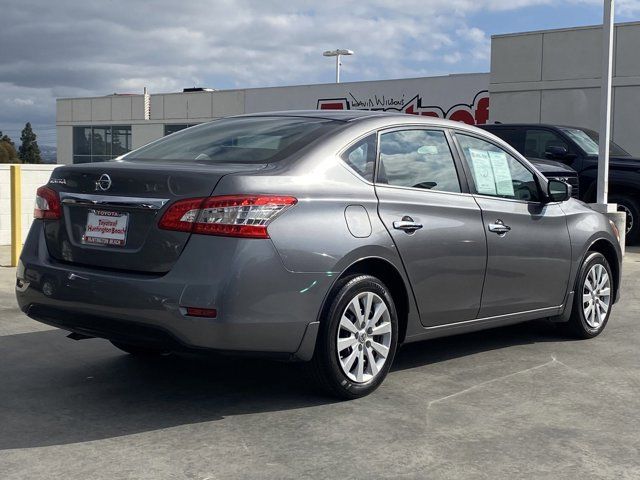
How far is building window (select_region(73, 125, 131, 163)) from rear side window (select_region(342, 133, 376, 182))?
4677 cm

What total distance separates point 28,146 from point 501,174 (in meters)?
98.9

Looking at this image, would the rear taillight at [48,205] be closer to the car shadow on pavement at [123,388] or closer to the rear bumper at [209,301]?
the rear bumper at [209,301]

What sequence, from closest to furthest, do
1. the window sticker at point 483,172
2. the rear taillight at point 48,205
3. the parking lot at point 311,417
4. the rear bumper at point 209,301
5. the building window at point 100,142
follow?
the parking lot at point 311,417
the rear bumper at point 209,301
the rear taillight at point 48,205
the window sticker at point 483,172
the building window at point 100,142

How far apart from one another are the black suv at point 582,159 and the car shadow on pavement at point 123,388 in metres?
7.62

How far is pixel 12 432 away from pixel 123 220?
116cm

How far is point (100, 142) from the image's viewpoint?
173 ft

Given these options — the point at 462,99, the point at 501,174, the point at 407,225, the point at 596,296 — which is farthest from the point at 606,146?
the point at 462,99

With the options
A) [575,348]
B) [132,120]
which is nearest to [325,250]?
[575,348]

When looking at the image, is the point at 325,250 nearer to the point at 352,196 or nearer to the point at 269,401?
the point at 352,196

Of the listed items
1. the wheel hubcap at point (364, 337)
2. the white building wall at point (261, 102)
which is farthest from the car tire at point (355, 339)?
the white building wall at point (261, 102)

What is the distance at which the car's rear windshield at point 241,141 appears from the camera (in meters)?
4.87

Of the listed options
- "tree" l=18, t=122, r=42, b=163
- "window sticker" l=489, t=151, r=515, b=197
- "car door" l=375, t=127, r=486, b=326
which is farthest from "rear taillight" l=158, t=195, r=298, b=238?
"tree" l=18, t=122, r=42, b=163

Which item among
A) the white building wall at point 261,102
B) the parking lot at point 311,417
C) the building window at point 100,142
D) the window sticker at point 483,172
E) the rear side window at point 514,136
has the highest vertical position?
the white building wall at point 261,102

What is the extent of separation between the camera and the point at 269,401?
4812 millimetres
